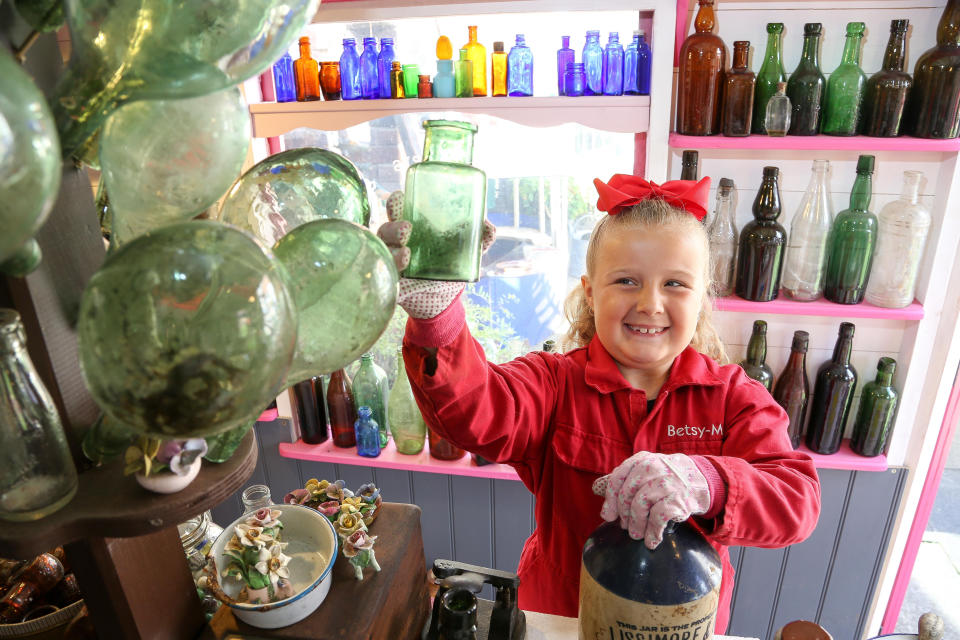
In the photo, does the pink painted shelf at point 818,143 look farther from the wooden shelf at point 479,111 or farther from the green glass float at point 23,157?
the green glass float at point 23,157

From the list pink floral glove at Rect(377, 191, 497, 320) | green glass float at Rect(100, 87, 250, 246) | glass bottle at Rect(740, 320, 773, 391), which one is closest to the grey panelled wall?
glass bottle at Rect(740, 320, 773, 391)

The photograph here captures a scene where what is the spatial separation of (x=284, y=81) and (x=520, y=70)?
2.32ft

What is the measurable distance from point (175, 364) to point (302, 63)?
1.70m

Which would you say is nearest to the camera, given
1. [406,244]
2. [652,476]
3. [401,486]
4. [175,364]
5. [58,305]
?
[175,364]

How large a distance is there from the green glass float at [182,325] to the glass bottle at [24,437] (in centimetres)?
13

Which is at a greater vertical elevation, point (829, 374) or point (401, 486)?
point (829, 374)

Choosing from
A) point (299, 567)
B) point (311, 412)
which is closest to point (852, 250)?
point (299, 567)

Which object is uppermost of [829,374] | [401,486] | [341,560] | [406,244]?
[406,244]

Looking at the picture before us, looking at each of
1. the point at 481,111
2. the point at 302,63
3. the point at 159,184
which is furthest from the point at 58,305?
the point at 302,63

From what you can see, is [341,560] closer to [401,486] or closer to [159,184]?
[159,184]

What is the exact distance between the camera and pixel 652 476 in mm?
723

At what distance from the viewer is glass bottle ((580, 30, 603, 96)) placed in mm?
1597

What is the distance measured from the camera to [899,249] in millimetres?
1613

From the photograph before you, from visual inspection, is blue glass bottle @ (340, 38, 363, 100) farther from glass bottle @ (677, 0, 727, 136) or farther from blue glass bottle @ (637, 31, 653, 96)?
glass bottle @ (677, 0, 727, 136)
